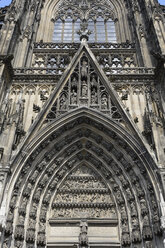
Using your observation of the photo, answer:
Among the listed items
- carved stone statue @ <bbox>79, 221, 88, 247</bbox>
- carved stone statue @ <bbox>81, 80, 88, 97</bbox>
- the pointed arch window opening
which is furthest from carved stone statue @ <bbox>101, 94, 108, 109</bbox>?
the pointed arch window opening

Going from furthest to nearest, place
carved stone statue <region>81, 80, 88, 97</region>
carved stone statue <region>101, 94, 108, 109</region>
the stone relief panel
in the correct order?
carved stone statue <region>81, 80, 88, 97</region> → carved stone statue <region>101, 94, 108, 109</region> → the stone relief panel

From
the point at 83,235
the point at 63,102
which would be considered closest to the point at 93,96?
the point at 63,102

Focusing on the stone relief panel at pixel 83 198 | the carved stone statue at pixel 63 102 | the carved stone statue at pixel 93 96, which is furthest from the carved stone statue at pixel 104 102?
the stone relief panel at pixel 83 198

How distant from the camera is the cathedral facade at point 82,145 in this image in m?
8.14

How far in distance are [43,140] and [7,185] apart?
204cm

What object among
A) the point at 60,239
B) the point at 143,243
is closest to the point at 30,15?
the point at 60,239

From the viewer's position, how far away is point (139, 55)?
13031mm

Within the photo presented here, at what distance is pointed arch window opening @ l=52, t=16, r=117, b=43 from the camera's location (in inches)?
606

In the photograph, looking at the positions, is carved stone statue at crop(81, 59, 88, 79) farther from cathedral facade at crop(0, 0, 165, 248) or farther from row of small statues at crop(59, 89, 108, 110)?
row of small statues at crop(59, 89, 108, 110)

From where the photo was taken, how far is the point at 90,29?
16141 mm

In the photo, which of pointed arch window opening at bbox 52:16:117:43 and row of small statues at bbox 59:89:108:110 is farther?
pointed arch window opening at bbox 52:16:117:43

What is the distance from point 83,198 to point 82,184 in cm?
56

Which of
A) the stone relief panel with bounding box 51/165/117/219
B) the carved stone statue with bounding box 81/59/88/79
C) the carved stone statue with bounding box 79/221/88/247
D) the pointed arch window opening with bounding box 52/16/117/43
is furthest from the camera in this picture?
the pointed arch window opening with bounding box 52/16/117/43

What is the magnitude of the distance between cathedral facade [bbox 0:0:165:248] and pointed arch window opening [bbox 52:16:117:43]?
7.50 ft
